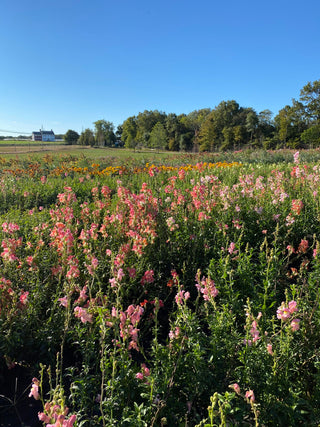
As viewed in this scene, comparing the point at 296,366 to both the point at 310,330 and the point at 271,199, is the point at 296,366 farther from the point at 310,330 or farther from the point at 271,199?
the point at 271,199

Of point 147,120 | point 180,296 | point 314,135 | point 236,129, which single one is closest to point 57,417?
point 180,296

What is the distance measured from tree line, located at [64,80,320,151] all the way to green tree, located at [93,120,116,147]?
6.78 meters

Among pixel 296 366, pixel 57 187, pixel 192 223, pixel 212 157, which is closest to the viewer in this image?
pixel 296 366

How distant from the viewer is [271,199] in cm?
432

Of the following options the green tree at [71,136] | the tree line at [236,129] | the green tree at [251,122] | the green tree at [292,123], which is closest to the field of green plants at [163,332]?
the tree line at [236,129]

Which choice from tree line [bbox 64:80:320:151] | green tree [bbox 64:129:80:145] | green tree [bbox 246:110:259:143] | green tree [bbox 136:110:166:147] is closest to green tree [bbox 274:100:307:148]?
tree line [bbox 64:80:320:151]

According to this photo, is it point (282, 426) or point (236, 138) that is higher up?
point (236, 138)

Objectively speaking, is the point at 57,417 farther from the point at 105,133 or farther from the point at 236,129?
the point at 105,133

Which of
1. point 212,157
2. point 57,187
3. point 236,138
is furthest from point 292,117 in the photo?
point 57,187

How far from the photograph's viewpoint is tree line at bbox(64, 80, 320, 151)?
47.8 m

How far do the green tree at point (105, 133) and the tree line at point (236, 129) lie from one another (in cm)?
678

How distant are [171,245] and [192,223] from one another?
0.50m

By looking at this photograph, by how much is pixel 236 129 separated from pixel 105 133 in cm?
4894

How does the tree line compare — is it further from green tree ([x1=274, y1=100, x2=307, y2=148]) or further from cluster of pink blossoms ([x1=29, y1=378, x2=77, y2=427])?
cluster of pink blossoms ([x1=29, y1=378, x2=77, y2=427])
